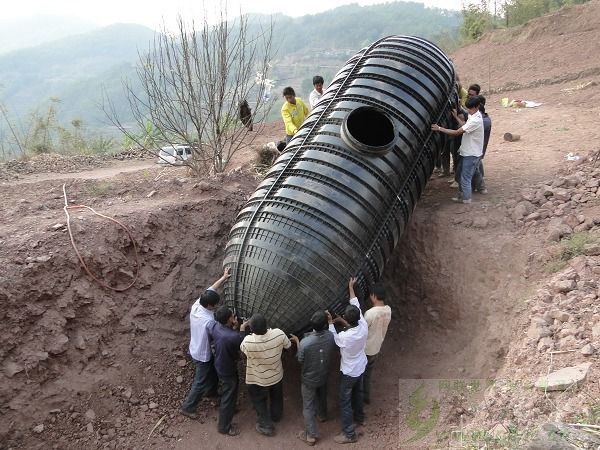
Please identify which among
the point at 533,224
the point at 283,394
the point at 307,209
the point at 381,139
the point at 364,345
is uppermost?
the point at 381,139

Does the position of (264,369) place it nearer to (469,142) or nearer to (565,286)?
(565,286)

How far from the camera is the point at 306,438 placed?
4.73 meters

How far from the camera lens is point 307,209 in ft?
15.0

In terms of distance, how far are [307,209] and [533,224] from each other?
123 inches

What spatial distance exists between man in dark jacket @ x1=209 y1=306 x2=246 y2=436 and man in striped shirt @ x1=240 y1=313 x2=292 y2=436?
0.55 feet

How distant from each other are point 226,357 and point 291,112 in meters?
4.12

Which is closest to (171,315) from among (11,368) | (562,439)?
(11,368)

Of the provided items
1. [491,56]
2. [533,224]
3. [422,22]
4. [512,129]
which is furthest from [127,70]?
[533,224]

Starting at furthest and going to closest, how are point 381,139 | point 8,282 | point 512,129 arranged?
point 512,129 → point 381,139 → point 8,282

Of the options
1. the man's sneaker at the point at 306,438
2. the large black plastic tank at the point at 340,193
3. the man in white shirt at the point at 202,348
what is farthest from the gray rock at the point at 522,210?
the man in white shirt at the point at 202,348

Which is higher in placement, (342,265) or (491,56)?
(491,56)

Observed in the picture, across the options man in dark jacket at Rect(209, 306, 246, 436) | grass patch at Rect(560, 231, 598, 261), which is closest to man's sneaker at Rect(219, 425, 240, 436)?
man in dark jacket at Rect(209, 306, 246, 436)

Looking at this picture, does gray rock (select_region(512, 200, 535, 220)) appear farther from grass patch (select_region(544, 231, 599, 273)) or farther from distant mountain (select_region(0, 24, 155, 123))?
distant mountain (select_region(0, 24, 155, 123))

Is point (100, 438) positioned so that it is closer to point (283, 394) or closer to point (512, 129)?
point (283, 394)
